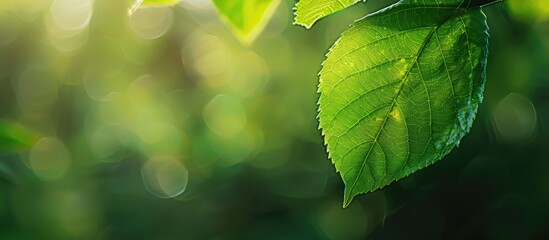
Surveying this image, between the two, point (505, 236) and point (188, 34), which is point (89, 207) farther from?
point (505, 236)

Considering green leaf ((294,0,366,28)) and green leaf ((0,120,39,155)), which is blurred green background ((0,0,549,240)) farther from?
green leaf ((294,0,366,28))

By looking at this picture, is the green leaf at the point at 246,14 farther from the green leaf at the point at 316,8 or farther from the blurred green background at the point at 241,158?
the blurred green background at the point at 241,158

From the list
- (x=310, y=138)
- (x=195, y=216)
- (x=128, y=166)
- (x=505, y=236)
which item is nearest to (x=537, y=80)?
(x=505, y=236)

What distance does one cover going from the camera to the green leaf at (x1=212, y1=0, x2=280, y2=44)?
34 cm

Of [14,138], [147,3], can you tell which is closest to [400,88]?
[147,3]

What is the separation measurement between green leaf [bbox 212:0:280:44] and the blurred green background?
3.88 meters

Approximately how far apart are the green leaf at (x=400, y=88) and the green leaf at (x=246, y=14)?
0.14 ft

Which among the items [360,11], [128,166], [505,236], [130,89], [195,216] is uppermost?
[360,11]

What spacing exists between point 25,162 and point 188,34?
144 cm

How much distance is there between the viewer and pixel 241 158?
4.93 meters

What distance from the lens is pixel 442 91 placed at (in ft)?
1.25

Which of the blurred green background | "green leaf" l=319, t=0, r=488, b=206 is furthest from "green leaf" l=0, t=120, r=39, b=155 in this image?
the blurred green background

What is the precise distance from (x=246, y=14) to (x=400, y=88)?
0.09m

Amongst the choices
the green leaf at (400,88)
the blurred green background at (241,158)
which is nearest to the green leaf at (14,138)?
the green leaf at (400,88)
